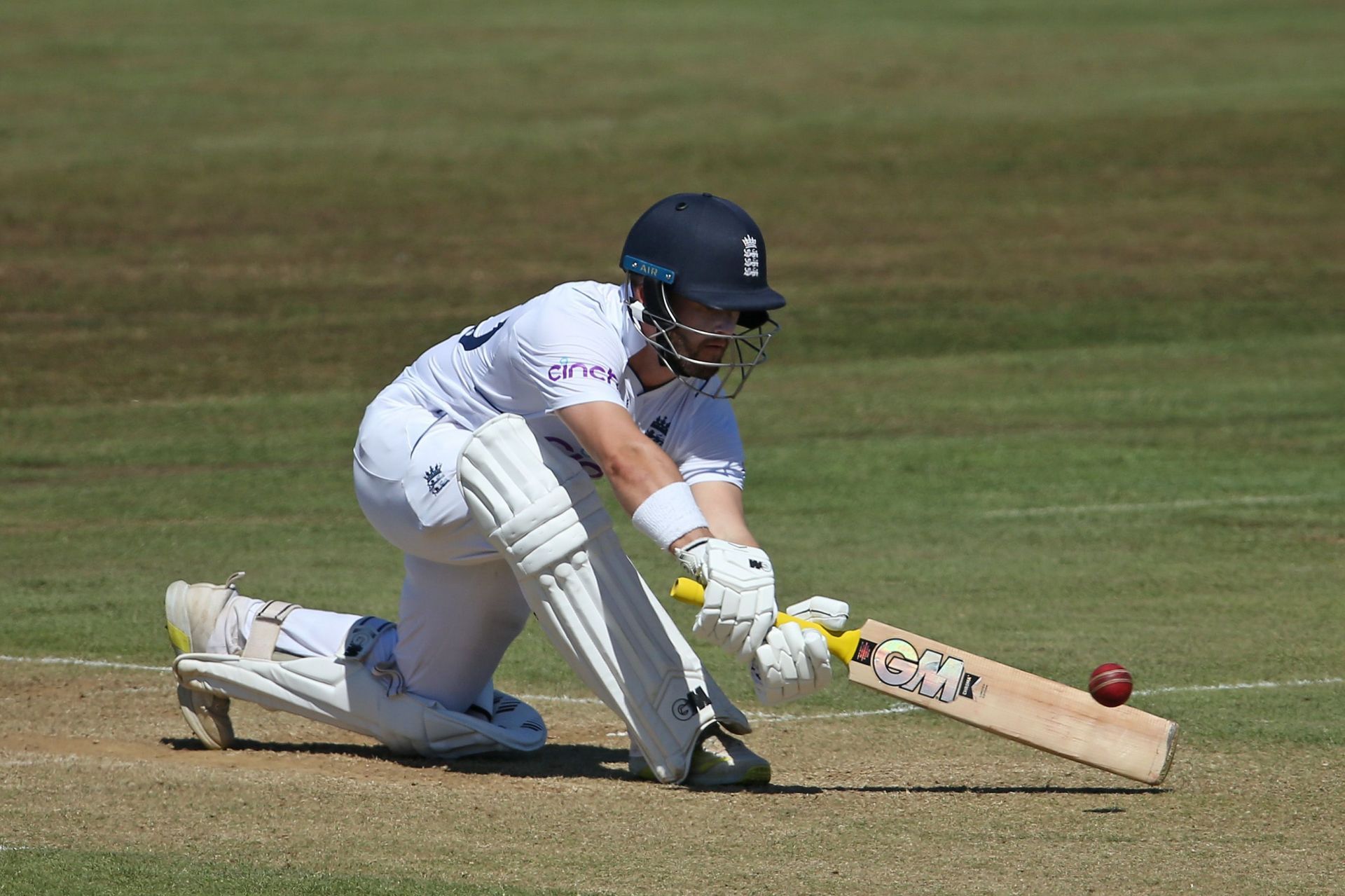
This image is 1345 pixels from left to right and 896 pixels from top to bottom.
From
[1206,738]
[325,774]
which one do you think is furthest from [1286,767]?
[325,774]

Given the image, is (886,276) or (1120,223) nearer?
(886,276)

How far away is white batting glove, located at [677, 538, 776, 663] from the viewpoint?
493 cm

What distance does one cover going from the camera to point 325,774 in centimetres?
566

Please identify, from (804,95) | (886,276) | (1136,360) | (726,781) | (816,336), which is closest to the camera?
(726,781)

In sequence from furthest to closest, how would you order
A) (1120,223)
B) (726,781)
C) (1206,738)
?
1. (1120,223)
2. (1206,738)
3. (726,781)

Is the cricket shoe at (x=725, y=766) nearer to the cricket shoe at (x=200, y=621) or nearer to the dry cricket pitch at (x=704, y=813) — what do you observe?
the dry cricket pitch at (x=704, y=813)

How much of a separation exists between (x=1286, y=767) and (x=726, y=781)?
1.70m

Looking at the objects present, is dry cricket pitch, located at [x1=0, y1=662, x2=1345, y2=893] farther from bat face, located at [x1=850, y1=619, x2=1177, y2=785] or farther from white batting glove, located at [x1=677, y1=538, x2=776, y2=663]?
white batting glove, located at [x1=677, y1=538, x2=776, y2=663]

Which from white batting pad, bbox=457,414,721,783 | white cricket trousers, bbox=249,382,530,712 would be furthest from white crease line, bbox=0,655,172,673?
white batting pad, bbox=457,414,721,783

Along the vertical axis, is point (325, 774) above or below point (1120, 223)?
below

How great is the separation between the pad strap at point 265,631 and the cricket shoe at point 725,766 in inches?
52.4

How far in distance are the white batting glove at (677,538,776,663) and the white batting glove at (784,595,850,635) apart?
1.29ft

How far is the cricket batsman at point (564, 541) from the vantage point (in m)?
5.18

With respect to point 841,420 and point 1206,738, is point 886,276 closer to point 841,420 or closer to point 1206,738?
point 841,420
